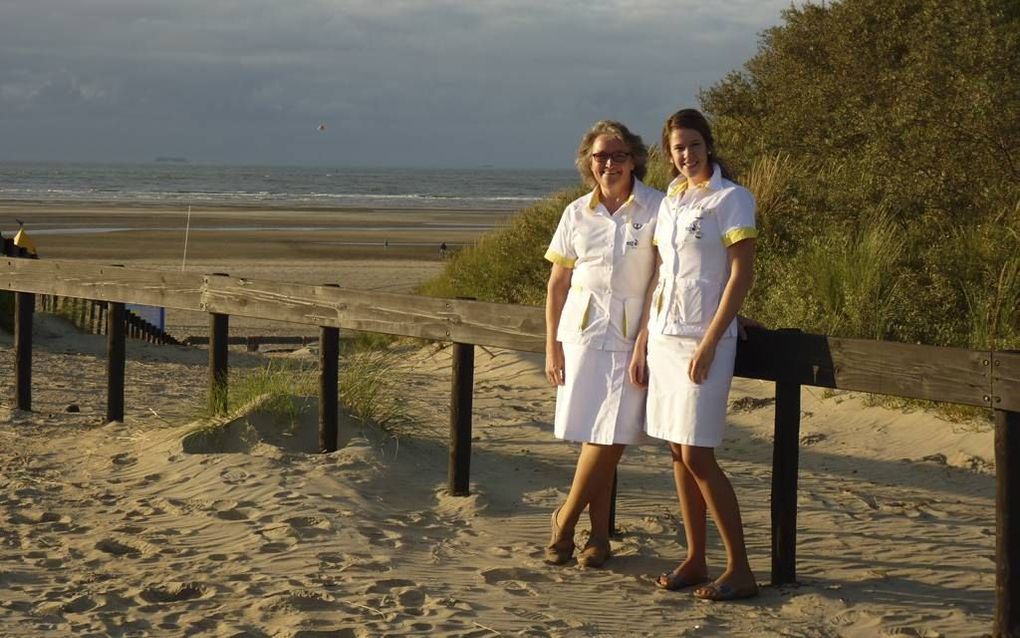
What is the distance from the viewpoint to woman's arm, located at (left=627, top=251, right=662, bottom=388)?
5.12m

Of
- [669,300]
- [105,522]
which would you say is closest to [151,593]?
[105,522]

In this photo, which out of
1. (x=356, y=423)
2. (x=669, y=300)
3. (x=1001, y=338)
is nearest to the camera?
(x=669, y=300)

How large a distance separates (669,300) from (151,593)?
2376mm

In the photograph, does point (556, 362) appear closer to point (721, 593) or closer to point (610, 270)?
point (610, 270)

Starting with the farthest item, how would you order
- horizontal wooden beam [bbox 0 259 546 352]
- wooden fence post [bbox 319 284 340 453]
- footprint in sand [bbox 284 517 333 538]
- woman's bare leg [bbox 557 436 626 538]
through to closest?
wooden fence post [bbox 319 284 340 453]
horizontal wooden beam [bbox 0 259 546 352]
footprint in sand [bbox 284 517 333 538]
woman's bare leg [bbox 557 436 626 538]

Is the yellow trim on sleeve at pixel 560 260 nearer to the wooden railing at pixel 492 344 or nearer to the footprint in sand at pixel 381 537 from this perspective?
the wooden railing at pixel 492 344

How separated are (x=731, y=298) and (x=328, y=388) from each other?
10.5 ft

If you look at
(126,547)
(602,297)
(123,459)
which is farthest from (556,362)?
(123,459)

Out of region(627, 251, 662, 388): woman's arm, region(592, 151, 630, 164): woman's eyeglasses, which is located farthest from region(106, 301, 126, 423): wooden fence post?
region(627, 251, 662, 388): woman's arm

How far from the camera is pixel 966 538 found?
6.27 meters

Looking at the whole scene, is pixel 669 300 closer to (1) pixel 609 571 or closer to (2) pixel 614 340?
(2) pixel 614 340

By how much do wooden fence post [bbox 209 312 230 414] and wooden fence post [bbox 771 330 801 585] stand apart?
12.8ft

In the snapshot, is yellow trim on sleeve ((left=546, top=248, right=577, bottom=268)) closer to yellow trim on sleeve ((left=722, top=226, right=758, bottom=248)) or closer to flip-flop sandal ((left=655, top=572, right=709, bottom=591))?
yellow trim on sleeve ((left=722, top=226, right=758, bottom=248))

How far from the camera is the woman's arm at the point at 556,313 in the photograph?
17.8 feet
